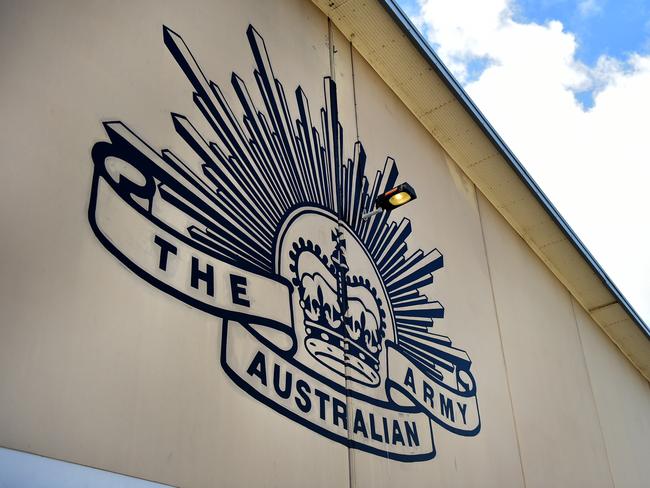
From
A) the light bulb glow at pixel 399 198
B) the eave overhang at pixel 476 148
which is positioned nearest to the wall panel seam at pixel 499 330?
the eave overhang at pixel 476 148

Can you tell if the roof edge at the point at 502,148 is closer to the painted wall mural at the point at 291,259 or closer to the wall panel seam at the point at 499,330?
the wall panel seam at the point at 499,330

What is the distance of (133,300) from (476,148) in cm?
368

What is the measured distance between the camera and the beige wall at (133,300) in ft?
6.50

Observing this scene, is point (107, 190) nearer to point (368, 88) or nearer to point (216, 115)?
point (216, 115)

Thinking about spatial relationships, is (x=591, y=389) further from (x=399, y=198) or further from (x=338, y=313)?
(x=338, y=313)

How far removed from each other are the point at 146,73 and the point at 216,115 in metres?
0.37

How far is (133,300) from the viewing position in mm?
2281

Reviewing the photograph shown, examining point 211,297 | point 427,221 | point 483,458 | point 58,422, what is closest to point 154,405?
point 58,422

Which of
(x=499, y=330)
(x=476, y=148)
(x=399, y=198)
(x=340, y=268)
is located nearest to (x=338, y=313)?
(x=340, y=268)

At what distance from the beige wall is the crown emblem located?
409 mm

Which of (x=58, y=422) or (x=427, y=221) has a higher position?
(x=427, y=221)

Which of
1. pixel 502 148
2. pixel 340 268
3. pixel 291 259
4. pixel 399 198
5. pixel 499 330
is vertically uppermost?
pixel 502 148

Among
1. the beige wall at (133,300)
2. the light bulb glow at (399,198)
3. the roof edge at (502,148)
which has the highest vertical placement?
the roof edge at (502,148)

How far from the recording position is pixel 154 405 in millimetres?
2209
